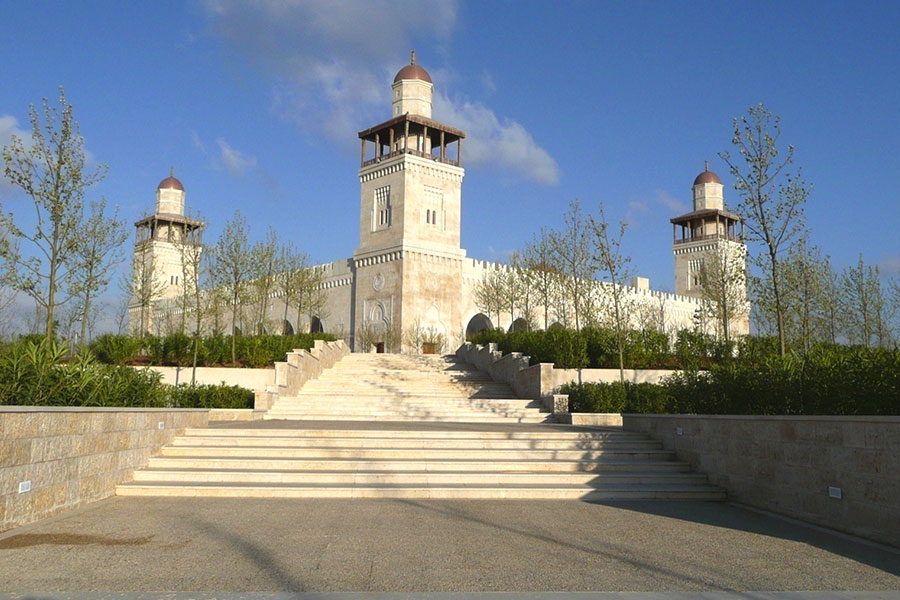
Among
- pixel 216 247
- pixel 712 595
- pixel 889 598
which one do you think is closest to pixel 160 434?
pixel 712 595

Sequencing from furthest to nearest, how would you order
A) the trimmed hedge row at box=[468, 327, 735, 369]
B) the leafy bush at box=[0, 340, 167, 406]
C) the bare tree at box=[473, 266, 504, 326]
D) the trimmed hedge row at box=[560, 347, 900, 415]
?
the bare tree at box=[473, 266, 504, 326] → the trimmed hedge row at box=[468, 327, 735, 369] → the leafy bush at box=[0, 340, 167, 406] → the trimmed hedge row at box=[560, 347, 900, 415]

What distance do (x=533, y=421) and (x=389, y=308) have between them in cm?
2519

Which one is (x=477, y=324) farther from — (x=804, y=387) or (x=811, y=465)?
(x=811, y=465)

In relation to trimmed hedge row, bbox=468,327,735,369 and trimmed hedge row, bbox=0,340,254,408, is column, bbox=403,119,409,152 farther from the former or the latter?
trimmed hedge row, bbox=0,340,254,408

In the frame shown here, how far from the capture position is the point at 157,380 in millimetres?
12023

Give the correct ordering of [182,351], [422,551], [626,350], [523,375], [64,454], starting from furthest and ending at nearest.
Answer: [182,351] → [523,375] → [626,350] → [64,454] → [422,551]

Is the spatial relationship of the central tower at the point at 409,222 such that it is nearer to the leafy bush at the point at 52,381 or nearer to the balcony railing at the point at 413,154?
the balcony railing at the point at 413,154

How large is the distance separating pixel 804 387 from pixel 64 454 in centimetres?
810

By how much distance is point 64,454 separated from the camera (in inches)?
282

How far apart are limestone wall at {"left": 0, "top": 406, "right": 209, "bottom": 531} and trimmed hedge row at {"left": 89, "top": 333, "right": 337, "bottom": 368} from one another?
423 inches

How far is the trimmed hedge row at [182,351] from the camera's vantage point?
65.2ft

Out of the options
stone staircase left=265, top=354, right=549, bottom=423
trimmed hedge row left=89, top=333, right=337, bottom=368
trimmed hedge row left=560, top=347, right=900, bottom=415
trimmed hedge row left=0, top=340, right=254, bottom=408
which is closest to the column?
stone staircase left=265, top=354, right=549, bottom=423

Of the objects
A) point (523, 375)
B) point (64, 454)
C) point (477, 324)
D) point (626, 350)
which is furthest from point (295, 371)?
point (477, 324)

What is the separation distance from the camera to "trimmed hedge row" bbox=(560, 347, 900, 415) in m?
7.29
